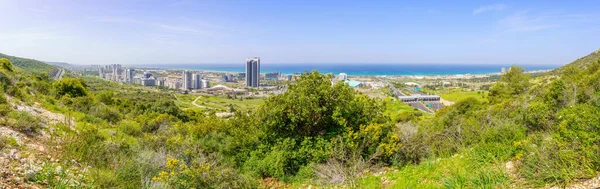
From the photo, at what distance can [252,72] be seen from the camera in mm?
94250

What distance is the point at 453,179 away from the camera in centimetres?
317

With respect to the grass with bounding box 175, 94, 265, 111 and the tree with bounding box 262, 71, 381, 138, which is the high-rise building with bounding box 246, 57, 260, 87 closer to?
the grass with bounding box 175, 94, 265, 111

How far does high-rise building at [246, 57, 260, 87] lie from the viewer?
3693 inches

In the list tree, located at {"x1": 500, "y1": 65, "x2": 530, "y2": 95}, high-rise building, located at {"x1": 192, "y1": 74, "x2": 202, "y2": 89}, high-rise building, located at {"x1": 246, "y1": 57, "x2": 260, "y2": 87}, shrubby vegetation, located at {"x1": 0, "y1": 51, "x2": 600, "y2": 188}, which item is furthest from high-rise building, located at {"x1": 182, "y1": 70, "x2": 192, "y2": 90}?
tree, located at {"x1": 500, "y1": 65, "x2": 530, "y2": 95}

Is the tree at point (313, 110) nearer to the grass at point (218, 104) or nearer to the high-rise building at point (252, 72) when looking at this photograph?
the grass at point (218, 104)

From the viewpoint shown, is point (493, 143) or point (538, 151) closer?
point (538, 151)

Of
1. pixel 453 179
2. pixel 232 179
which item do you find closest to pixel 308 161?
pixel 232 179

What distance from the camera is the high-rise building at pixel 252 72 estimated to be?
93.8m

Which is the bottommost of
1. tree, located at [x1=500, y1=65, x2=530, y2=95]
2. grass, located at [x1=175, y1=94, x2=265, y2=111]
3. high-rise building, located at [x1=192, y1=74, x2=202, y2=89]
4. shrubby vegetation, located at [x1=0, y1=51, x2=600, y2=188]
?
grass, located at [x1=175, y1=94, x2=265, y2=111]

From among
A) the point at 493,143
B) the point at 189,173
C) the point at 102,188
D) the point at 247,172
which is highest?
the point at 493,143

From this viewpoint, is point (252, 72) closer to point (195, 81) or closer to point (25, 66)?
point (195, 81)

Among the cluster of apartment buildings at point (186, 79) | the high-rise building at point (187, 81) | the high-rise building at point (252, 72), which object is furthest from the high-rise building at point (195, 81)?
the high-rise building at point (252, 72)

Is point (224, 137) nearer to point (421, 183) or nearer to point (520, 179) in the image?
point (421, 183)

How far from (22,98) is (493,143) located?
13.3 m
